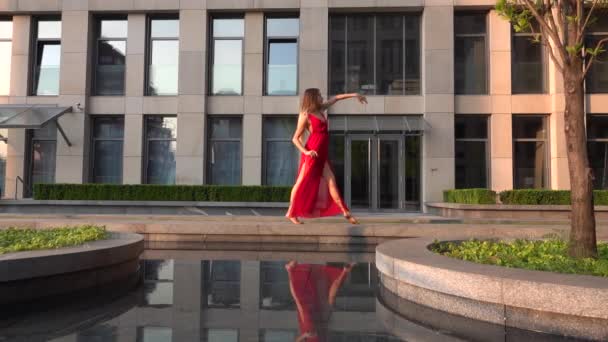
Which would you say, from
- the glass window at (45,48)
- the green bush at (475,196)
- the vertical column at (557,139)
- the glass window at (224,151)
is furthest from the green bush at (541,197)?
the glass window at (45,48)

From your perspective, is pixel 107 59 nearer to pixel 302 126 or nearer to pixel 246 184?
pixel 246 184

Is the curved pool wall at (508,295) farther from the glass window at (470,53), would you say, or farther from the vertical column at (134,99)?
the vertical column at (134,99)

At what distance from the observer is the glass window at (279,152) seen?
1930 cm

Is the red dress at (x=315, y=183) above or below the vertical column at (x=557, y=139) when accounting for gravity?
below

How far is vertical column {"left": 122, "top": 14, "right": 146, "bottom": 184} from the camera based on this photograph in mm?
19188

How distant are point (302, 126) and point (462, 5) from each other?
1317 cm

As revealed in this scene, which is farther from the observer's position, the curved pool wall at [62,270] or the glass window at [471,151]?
the glass window at [471,151]

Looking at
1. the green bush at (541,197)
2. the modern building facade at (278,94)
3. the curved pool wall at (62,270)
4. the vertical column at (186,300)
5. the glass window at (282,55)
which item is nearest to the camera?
the vertical column at (186,300)

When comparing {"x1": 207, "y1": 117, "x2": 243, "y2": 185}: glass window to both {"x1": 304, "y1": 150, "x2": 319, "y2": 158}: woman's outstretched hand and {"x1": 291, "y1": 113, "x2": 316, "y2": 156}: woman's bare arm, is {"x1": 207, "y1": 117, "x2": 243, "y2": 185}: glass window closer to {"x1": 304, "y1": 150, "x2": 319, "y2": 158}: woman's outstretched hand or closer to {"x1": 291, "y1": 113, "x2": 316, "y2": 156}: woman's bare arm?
{"x1": 291, "y1": 113, "x2": 316, "y2": 156}: woman's bare arm

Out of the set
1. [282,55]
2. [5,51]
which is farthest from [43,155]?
[282,55]

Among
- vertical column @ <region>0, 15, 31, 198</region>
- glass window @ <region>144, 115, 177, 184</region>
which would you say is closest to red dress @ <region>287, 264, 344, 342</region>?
glass window @ <region>144, 115, 177, 184</region>

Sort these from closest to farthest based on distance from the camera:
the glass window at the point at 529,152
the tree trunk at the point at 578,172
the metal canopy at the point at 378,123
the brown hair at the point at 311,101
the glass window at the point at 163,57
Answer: the tree trunk at the point at 578,172
the brown hair at the point at 311,101
the metal canopy at the point at 378,123
the glass window at the point at 529,152
the glass window at the point at 163,57

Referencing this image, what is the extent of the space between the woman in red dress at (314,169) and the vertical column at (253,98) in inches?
381

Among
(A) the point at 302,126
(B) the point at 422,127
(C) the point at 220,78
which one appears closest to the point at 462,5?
(B) the point at 422,127
